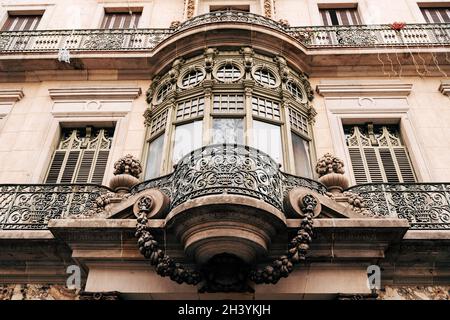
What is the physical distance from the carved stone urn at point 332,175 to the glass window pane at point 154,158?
3422mm

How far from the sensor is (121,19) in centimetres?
1334

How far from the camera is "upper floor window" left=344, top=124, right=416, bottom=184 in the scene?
925cm

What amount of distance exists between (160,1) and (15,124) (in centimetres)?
638

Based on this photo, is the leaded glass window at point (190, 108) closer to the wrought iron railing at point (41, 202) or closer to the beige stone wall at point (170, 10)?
the wrought iron railing at point (41, 202)

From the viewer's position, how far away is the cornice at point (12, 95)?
35.4ft

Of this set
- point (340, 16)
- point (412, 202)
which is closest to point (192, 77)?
point (412, 202)

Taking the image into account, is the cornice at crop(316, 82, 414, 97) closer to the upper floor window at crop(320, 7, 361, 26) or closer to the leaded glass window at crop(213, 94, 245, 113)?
the leaded glass window at crop(213, 94, 245, 113)

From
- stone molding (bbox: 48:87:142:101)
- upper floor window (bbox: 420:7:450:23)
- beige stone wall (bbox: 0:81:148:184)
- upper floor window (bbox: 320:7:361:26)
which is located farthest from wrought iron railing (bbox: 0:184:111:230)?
upper floor window (bbox: 420:7:450:23)

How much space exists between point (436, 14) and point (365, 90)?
493 cm

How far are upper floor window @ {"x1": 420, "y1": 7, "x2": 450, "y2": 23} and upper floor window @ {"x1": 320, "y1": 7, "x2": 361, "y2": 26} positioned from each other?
2143 mm

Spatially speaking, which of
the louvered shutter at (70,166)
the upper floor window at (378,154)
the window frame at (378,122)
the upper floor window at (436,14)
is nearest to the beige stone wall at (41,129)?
the louvered shutter at (70,166)

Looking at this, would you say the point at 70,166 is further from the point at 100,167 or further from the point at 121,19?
the point at 121,19
